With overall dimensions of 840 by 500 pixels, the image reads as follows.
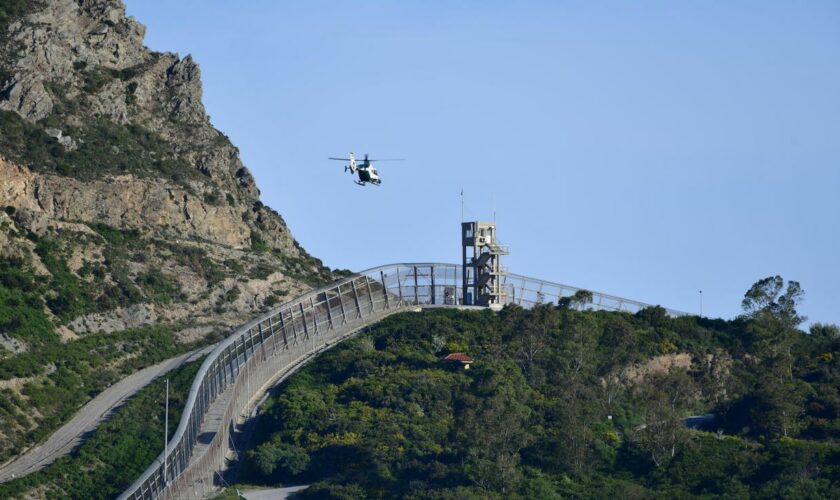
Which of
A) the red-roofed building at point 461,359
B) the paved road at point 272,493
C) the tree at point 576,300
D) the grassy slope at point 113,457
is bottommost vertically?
the paved road at point 272,493

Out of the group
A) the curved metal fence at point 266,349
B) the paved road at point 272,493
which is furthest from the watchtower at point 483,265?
the paved road at point 272,493

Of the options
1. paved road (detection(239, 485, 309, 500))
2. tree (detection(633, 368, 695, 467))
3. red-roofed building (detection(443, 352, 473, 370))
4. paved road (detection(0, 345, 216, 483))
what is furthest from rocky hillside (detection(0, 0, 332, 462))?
tree (detection(633, 368, 695, 467))

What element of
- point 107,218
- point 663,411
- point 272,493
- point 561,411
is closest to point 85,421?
point 272,493

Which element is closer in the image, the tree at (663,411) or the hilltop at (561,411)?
the hilltop at (561,411)

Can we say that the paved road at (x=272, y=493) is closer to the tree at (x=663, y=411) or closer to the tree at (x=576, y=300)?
the tree at (x=663, y=411)

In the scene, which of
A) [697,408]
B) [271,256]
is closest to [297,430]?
[697,408]

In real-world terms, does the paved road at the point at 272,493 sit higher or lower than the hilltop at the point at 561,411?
lower

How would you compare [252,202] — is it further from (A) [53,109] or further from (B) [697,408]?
(B) [697,408]

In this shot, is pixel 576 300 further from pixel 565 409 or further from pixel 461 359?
pixel 565 409
